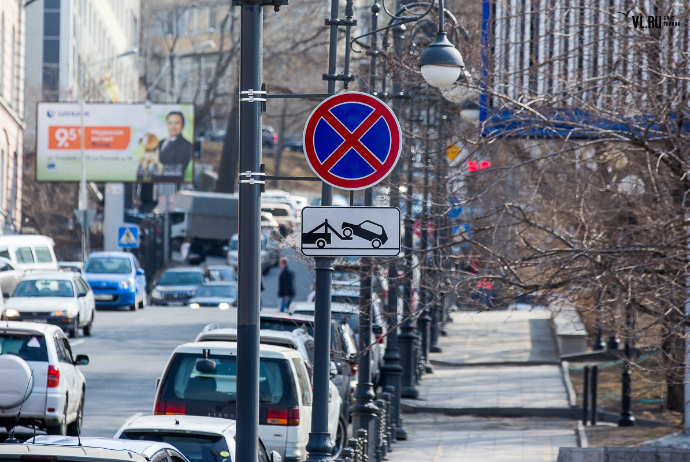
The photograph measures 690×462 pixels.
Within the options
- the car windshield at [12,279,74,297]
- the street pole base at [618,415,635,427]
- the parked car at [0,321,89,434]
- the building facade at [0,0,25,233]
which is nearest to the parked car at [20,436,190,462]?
the parked car at [0,321,89,434]

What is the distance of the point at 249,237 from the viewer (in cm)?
629

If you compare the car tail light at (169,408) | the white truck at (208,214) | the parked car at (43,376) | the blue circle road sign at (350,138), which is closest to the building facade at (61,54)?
the white truck at (208,214)

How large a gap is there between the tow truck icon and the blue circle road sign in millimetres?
272

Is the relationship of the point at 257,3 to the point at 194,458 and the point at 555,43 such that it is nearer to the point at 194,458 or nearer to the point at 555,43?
the point at 194,458

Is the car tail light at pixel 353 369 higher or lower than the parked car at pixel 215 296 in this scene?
higher

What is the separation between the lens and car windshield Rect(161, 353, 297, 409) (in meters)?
10.7

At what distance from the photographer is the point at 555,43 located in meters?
14.4

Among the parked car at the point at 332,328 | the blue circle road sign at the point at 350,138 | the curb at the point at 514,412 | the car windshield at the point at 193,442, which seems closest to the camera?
the blue circle road sign at the point at 350,138

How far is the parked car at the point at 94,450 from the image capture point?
5.35 metres

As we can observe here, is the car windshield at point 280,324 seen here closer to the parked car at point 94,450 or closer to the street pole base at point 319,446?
the street pole base at point 319,446

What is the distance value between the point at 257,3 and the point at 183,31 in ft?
318

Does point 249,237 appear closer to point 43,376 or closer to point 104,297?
point 43,376

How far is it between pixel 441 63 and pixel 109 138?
131 feet

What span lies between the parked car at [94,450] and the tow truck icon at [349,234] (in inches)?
63.9
